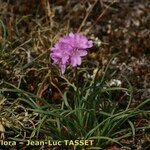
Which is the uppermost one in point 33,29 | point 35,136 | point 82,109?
point 33,29

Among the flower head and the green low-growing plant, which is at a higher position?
the flower head

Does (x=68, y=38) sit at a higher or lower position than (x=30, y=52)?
higher

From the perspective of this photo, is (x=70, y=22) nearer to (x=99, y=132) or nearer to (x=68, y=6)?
(x=68, y=6)

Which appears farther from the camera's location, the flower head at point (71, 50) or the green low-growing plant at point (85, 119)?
the green low-growing plant at point (85, 119)

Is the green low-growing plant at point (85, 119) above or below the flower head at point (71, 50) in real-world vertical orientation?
below

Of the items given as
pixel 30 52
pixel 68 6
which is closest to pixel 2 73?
pixel 30 52

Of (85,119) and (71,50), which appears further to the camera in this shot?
(85,119)

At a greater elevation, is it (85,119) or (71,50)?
(71,50)

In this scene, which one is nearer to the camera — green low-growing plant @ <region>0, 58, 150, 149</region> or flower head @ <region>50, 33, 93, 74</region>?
flower head @ <region>50, 33, 93, 74</region>
